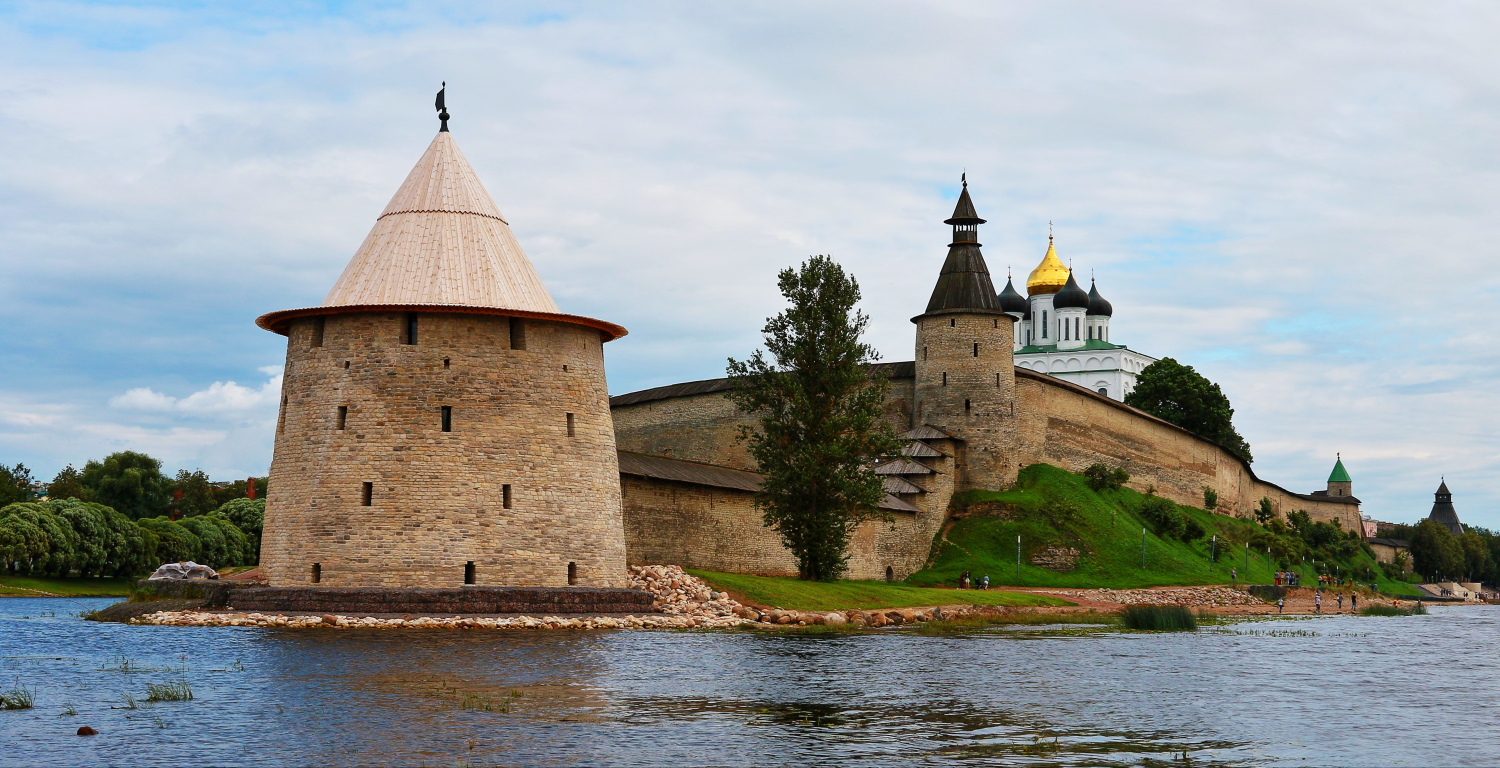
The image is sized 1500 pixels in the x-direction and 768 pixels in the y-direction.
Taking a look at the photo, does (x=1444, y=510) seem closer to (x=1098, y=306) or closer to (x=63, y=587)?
(x=1098, y=306)

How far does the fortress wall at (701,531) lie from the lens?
34938 mm

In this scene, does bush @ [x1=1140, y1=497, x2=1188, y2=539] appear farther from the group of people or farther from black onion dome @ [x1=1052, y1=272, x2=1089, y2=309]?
black onion dome @ [x1=1052, y1=272, x2=1089, y2=309]

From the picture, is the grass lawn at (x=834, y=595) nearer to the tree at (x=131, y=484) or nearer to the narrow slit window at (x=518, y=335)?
the narrow slit window at (x=518, y=335)

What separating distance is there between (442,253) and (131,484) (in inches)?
1623

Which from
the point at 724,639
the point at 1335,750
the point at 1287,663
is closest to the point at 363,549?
the point at 724,639

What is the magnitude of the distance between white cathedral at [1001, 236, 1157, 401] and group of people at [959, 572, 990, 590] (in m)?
46.4

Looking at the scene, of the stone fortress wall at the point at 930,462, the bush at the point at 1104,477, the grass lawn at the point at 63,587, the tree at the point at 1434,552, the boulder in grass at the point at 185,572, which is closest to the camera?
the boulder in grass at the point at 185,572

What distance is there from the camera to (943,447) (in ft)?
174

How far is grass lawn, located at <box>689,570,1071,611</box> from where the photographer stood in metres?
31.0

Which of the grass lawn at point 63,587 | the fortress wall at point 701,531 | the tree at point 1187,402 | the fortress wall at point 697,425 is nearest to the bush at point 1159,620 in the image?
the fortress wall at point 701,531

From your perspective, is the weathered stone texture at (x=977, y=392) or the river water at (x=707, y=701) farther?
the weathered stone texture at (x=977, y=392)

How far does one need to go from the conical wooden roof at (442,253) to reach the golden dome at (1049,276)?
70.7 m

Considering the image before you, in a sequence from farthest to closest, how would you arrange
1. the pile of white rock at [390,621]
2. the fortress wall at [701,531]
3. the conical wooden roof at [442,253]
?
the fortress wall at [701,531] → the conical wooden roof at [442,253] → the pile of white rock at [390,621]

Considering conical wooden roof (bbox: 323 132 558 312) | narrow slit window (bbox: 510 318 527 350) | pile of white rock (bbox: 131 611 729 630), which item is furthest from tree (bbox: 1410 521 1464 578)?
narrow slit window (bbox: 510 318 527 350)
